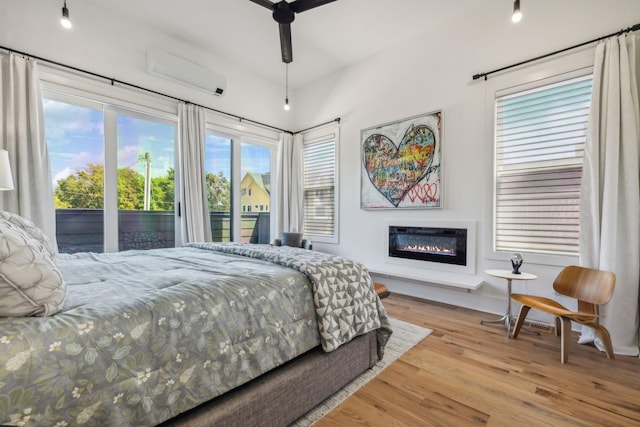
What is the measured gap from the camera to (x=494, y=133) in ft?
9.77

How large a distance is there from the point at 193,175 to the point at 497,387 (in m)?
3.66

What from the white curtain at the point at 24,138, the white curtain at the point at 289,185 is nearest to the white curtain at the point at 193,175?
the white curtain at the point at 24,138

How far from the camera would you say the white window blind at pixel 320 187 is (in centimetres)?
459

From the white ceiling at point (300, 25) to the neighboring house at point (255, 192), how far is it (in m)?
1.75

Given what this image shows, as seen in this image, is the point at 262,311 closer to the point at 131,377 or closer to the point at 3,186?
the point at 131,377

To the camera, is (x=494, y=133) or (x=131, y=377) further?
(x=494, y=133)

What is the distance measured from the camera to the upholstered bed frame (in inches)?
42.9

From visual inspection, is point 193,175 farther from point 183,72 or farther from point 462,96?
point 462,96

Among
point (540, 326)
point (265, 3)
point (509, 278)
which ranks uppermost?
point (265, 3)

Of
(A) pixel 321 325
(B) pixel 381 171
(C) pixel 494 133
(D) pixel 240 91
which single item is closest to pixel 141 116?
(D) pixel 240 91

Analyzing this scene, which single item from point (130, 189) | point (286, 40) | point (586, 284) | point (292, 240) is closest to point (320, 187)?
point (292, 240)

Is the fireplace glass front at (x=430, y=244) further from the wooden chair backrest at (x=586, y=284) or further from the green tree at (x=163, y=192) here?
the green tree at (x=163, y=192)

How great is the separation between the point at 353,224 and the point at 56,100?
12.3ft

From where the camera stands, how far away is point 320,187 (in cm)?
475
